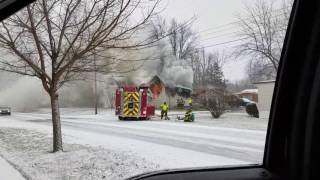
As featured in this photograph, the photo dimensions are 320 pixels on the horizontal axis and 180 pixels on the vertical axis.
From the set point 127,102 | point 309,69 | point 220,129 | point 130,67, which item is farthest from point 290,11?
point 127,102

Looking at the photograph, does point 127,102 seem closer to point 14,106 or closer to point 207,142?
point 14,106

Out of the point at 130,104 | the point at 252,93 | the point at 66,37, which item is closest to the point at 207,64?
the point at 252,93

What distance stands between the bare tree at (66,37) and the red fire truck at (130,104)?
15.8 m

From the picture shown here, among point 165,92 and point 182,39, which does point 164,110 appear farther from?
point 182,39

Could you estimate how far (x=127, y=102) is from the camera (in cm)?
2797

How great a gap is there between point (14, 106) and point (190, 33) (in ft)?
74.8

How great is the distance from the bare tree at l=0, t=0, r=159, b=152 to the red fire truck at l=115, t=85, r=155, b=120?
1575cm

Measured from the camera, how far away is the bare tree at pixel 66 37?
10719 mm

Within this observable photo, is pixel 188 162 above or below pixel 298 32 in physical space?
below

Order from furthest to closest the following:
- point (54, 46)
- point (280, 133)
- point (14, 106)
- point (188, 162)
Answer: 1. point (14, 106)
2. point (54, 46)
3. point (188, 162)
4. point (280, 133)

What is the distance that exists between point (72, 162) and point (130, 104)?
17935 millimetres

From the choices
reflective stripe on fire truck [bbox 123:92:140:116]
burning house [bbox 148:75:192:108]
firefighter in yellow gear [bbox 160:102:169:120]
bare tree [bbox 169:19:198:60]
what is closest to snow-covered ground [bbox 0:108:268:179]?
bare tree [bbox 169:19:198:60]

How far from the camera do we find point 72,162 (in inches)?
397

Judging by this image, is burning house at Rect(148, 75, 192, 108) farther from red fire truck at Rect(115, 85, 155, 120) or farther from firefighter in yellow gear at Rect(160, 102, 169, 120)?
red fire truck at Rect(115, 85, 155, 120)
